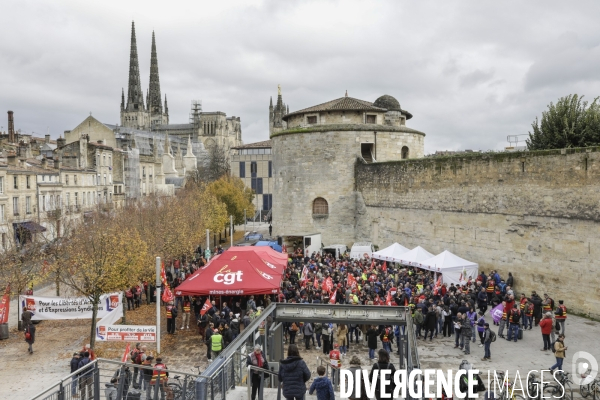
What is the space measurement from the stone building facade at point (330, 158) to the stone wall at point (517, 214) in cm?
379

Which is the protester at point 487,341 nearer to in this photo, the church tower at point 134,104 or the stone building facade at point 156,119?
the stone building facade at point 156,119

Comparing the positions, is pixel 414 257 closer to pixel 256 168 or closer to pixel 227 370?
pixel 227 370

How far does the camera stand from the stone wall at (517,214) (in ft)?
53.5

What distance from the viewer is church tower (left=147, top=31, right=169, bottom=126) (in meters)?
132

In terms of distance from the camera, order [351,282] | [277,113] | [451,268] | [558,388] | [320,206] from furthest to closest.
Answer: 1. [277,113]
2. [320,206]
3. [451,268]
4. [351,282]
5. [558,388]

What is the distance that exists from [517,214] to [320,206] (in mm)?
13737

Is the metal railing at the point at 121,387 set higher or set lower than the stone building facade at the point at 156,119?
lower

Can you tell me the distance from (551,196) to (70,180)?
3486 cm

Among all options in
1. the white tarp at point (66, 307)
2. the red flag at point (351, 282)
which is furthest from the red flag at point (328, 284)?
the white tarp at point (66, 307)

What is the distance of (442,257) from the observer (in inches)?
768

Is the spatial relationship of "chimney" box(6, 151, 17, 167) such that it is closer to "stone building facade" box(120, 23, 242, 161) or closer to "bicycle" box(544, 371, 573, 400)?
"bicycle" box(544, 371, 573, 400)

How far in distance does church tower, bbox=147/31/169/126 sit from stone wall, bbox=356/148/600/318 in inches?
4585

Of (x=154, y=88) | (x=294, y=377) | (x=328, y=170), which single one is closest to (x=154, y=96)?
(x=154, y=88)

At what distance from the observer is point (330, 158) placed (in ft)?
98.4
